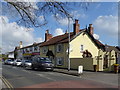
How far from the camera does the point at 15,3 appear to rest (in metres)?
7.14

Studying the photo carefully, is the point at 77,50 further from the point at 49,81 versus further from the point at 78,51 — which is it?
the point at 49,81

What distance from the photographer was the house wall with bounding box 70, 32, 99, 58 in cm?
3000

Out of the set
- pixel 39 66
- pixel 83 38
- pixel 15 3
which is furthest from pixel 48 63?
pixel 15 3

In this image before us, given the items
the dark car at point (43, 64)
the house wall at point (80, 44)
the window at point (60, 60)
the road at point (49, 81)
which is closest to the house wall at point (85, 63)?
the house wall at point (80, 44)

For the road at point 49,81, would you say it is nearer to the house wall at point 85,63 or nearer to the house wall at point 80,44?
the house wall at point 85,63

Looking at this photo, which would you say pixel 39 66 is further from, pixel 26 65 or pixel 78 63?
pixel 26 65

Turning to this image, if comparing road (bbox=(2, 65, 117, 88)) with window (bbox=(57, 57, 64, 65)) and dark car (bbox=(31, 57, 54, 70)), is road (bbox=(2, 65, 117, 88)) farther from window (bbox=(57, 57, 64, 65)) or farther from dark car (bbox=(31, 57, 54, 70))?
window (bbox=(57, 57, 64, 65))

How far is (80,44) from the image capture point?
31.1 meters

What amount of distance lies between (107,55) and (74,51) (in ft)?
28.1

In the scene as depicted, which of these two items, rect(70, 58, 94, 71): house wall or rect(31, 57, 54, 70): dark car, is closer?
rect(31, 57, 54, 70): dark car

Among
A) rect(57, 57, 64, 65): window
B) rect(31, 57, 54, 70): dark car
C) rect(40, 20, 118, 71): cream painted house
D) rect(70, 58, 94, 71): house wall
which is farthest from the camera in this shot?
rect(57, 57, 64, 65): window

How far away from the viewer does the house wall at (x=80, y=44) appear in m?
30.0

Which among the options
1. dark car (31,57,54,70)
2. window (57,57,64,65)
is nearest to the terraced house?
window (57,57,64,65)

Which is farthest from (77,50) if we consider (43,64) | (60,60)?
(43,64)
